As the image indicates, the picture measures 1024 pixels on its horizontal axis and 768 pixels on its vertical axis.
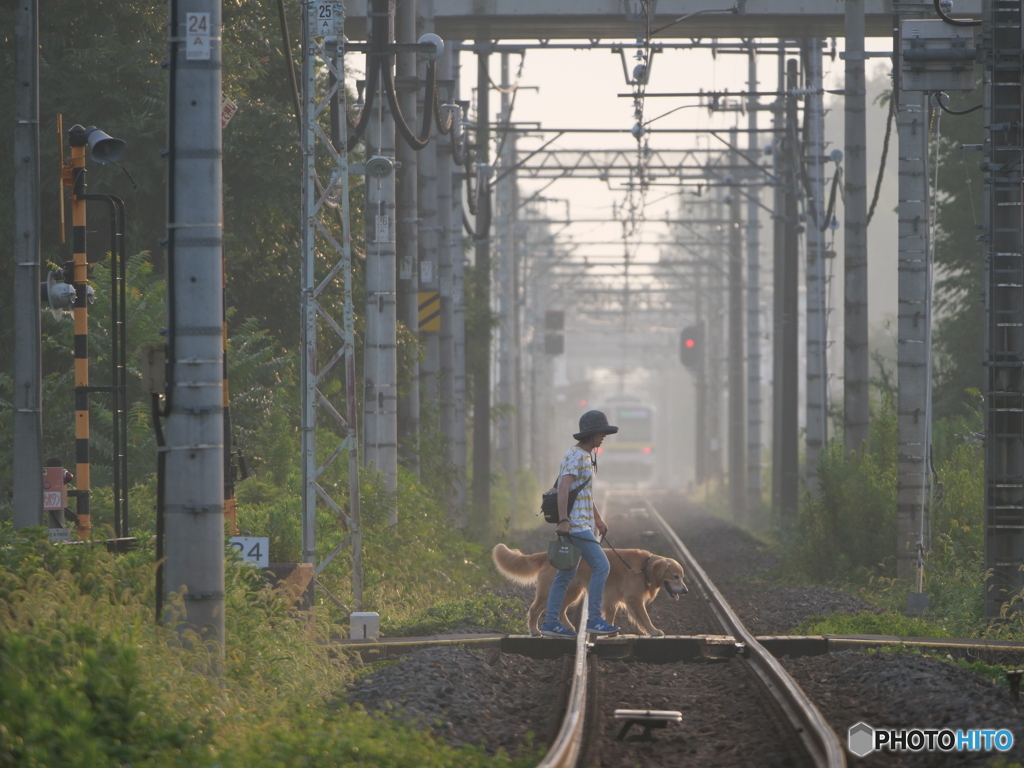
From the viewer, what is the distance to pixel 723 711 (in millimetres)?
9383

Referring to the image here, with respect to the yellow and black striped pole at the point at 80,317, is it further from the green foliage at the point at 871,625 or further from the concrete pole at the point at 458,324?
the concrete pole at the point at 458,324

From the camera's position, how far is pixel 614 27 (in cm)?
2348

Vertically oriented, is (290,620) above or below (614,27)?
below

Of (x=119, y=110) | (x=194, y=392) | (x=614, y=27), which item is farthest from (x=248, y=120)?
(x=194, y=392)

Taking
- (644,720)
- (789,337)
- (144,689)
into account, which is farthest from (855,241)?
(144,689)

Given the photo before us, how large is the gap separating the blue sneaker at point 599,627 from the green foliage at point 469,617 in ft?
4.13

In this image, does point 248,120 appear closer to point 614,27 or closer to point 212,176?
point 614,27

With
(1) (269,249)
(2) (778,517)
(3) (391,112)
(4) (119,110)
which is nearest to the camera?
(3) (391,112)

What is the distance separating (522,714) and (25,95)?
863 cm

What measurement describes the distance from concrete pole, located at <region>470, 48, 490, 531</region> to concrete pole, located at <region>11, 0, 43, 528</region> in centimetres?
1296

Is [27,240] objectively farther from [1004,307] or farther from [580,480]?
[1004,307]

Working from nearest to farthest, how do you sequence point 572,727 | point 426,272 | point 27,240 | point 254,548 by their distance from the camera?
point 572,727 → point 254,548 → point 27,240 → point 426,272

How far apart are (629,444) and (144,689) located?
227ft

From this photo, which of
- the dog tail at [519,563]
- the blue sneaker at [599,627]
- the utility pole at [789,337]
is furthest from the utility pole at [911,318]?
the utility pole at [789,337]
